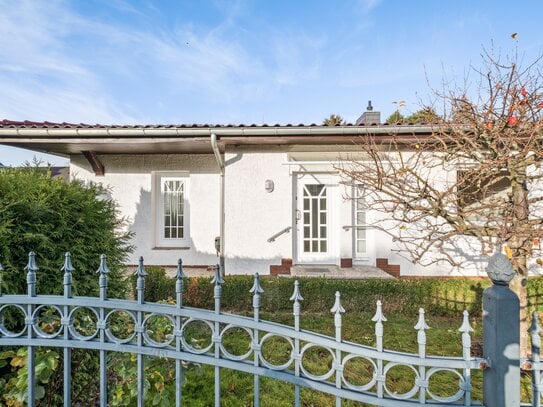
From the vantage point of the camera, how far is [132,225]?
328 inches

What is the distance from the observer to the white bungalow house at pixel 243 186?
253 inches

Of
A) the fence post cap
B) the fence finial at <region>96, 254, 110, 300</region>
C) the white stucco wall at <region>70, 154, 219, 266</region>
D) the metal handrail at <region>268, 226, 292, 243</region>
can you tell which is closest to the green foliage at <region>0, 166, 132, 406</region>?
the fence finial at <region>96, 254, 110, 300</region>

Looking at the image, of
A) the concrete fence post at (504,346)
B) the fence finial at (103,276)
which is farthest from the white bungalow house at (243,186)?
the concrete fence post at (504,346)

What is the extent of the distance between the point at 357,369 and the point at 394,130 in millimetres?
4815

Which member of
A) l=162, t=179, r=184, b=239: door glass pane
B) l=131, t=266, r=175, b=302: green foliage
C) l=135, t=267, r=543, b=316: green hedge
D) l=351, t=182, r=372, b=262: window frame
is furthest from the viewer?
l=162, t=179, r=184, b=239: door glass pane

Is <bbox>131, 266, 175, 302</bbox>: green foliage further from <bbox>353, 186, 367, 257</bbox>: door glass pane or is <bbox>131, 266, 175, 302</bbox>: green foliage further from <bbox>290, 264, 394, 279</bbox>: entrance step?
<bbox>353, 186, 367, 257</bbox>: door glass pane

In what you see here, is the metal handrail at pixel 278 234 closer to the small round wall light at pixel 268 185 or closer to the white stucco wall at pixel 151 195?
the small round wall light at pixel 268 185

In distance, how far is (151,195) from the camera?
8383mm

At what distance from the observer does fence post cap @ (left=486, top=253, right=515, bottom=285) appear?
1.43 metres

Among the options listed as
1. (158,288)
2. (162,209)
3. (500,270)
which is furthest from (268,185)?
(500,270)

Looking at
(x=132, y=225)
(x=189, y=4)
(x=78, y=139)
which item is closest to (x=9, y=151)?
(x=78, y=139)

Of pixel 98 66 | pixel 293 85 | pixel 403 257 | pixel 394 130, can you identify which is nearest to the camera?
pixel 394 130

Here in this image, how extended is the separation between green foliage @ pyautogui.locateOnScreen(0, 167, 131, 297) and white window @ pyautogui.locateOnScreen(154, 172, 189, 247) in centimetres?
581

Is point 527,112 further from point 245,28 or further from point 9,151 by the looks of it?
point 9,151
